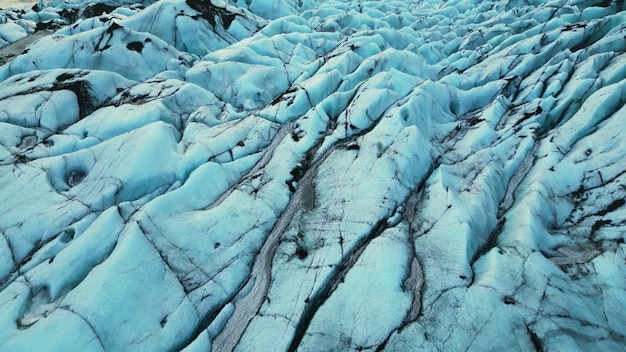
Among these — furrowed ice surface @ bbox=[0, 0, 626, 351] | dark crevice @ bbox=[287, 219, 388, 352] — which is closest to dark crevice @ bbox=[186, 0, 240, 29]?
furrowed ice surface @ bbox=[0, 0, 626, 351]

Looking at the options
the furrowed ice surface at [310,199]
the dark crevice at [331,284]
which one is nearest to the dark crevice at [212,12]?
the furrowed ice surface at [310,199]

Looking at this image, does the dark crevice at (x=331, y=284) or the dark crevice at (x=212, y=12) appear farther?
the dark crevice at (x=212, y=12)

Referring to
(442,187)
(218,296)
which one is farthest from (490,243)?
(218,296)

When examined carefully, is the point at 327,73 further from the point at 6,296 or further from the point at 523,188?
the point at 6,296

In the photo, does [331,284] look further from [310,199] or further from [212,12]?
[212,12]

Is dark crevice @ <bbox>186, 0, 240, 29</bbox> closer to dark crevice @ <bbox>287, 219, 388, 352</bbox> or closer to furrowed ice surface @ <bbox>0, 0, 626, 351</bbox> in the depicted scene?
furrowed ice surface @ <bbox>0, 0, 626, 351</bbox>

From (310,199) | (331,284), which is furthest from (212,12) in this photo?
(331,284)

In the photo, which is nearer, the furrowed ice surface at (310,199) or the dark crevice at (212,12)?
the furrowed ice surface at (310,199)

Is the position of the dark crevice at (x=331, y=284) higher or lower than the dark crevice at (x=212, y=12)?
lower

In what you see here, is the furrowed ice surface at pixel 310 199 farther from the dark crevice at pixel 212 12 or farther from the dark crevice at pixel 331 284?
the dark crevice at pixel 212 12
